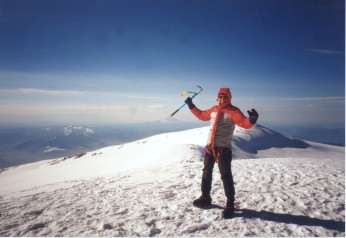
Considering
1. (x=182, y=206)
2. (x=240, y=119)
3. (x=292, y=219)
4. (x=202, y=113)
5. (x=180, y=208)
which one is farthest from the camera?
(x=202, y=113)

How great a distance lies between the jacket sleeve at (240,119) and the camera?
225 inches

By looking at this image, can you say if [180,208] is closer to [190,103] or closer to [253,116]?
[190,103]

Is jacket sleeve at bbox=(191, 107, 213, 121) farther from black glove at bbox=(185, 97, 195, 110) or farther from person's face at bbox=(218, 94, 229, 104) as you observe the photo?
person's face at bbox=(218, 94, 229, 104)

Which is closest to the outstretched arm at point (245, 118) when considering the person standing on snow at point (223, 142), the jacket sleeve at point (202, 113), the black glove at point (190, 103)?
the person standing on snow at point (223, 142)

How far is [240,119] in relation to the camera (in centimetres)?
592

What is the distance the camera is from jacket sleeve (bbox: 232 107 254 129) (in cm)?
570

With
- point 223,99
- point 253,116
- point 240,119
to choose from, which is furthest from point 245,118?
point 223,99

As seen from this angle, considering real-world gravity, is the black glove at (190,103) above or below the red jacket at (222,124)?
above

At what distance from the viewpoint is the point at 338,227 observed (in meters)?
5.77

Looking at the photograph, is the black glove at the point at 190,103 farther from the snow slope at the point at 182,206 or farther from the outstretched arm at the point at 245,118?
the snow slope at the point at 182,206


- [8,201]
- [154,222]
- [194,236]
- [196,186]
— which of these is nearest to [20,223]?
[8,201]

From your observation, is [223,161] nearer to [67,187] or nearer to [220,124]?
[220,124]

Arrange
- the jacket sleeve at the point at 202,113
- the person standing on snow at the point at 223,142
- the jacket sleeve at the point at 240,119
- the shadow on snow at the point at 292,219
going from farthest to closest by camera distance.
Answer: the jacket sleeve at the point at 202,113 < the person standing on snow at the point at 223,142 < the shadow on snow at the point at 292,219 < the jacket sleeve at the point at 240,119

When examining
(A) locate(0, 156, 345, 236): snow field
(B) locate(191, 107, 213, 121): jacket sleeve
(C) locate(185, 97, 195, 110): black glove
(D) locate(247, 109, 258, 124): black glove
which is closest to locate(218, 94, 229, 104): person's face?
(B) locate(191, 107, 213, 121): jacket sleeve
